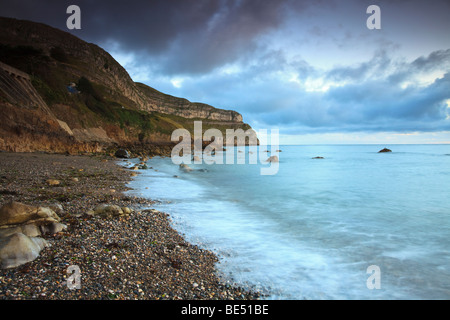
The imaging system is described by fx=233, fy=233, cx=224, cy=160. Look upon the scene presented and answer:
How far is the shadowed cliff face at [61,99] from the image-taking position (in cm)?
2036

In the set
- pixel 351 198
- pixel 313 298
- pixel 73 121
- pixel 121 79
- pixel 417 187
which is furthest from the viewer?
pixel 121 79

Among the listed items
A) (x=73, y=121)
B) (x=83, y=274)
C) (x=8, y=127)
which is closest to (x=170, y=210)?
(x=83, y=274)

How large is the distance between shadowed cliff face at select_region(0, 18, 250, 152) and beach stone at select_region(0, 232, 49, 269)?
20.6m

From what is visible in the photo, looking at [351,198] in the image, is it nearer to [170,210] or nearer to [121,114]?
[170,210]

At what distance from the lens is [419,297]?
3812mm

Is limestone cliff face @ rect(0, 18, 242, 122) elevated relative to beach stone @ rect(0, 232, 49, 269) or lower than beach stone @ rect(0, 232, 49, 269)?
elevated

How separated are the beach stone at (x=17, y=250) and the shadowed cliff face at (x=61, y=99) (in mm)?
20588

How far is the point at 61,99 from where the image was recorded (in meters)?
29.6

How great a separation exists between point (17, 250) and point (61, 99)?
3322cm

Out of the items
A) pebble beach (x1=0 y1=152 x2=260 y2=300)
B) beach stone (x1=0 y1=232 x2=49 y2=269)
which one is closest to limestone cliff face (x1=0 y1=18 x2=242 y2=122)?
pebble beach (x1=0 y1=152 x2=260 y2=300)

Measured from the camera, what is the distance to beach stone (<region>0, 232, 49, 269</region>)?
3018mm

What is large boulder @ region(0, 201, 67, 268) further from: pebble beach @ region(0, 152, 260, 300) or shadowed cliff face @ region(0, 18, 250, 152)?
shadowed cliff face @ region(0, 18, 250, 152)
